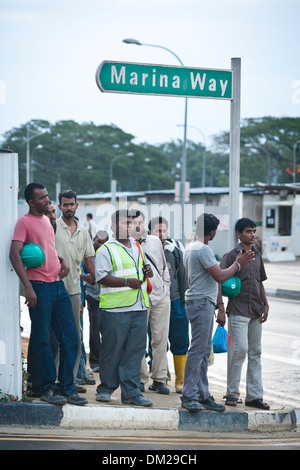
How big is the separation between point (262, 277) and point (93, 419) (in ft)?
7.25

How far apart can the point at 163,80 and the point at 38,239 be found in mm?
2029

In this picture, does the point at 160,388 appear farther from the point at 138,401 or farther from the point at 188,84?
the point at 188,84

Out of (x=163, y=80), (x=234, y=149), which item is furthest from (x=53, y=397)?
(x=163, y=80)

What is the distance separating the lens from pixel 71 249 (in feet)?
21.9

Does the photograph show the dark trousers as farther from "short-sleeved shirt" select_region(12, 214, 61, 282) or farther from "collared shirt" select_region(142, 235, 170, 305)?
"short-sleeved shirt" select_region(12, 214, 61, 282)

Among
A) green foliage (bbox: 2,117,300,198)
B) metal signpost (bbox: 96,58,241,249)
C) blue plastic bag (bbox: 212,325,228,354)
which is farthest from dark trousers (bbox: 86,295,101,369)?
green foliage (bbox: 2,117,300,198)

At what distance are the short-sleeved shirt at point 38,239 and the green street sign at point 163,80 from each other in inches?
58.1

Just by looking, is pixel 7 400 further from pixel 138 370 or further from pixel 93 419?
pixel 138 370

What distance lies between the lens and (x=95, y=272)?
6410 mm

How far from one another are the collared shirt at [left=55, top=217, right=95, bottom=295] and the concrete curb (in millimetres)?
1304

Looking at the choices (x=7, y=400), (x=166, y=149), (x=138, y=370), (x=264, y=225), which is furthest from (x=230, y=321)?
(x=166, y=149)

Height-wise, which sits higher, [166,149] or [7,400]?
[166,149]

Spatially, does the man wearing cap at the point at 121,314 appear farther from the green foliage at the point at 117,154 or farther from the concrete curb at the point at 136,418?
the green foliage at the point at 117,154

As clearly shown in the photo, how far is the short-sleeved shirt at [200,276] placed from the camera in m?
6.28
